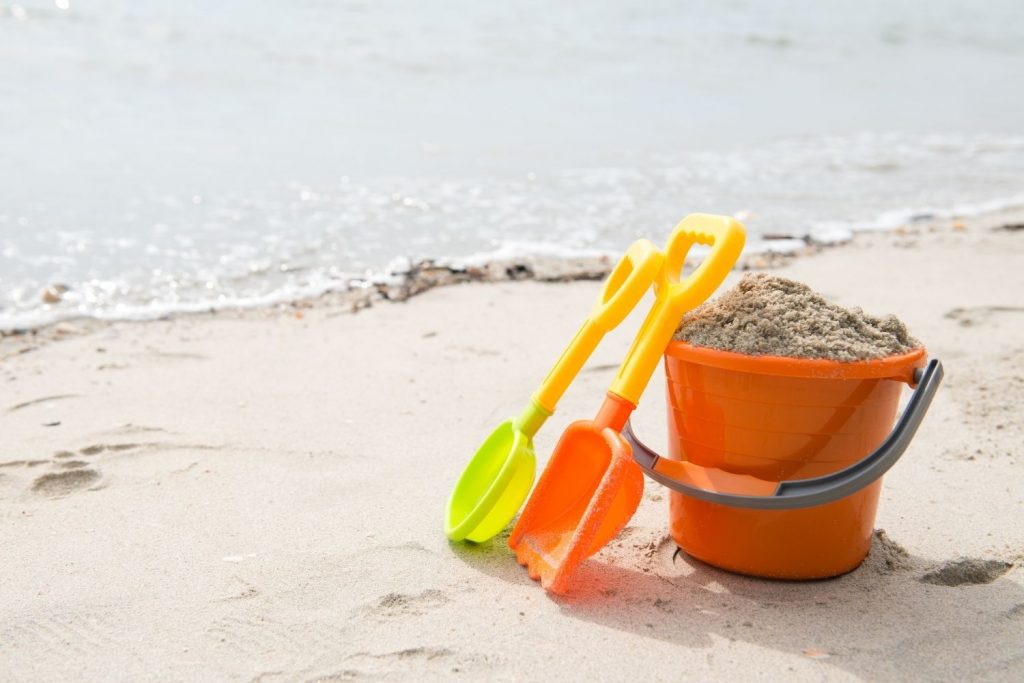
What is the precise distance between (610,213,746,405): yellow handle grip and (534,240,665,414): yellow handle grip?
0.15 ft

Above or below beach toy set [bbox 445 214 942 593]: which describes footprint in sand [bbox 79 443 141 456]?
below

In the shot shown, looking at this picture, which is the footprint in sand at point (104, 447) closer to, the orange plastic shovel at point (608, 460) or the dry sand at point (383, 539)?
the dry sand at point (383, 539)

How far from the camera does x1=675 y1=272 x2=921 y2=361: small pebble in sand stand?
1.85 meters

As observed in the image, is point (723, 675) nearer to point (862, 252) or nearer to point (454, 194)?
point (862, 252)

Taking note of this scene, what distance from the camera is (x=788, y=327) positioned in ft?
6.21

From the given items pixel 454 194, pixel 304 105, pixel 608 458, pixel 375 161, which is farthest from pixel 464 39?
pixel 608 458

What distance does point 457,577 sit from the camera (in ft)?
6.65

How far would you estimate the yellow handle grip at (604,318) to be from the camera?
201 cm

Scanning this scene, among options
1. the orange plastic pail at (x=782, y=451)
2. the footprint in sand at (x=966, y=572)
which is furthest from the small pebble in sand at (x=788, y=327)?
the footprint in sand at (x=966, y=572)

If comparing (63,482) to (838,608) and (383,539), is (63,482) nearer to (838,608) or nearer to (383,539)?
(383,539)

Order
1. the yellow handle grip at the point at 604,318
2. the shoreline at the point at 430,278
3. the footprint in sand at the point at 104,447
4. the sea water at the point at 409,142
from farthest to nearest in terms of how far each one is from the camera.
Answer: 1. the sea water at the point at 409,142
2. the shoreline at the point at 430,278
3. the footprint in sand at the point at 104,447
4. the yellow handle grip at the point at 604,318

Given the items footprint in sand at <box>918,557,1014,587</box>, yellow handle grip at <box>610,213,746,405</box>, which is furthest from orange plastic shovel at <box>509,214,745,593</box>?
footprint in sand at <box>918,557,1014,587</box>

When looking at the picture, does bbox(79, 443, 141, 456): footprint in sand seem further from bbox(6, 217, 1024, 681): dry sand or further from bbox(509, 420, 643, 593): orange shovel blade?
bbox(509, 420, 643, 593): orange shovel blade

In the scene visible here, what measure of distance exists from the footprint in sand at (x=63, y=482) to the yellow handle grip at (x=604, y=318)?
1133 mm
